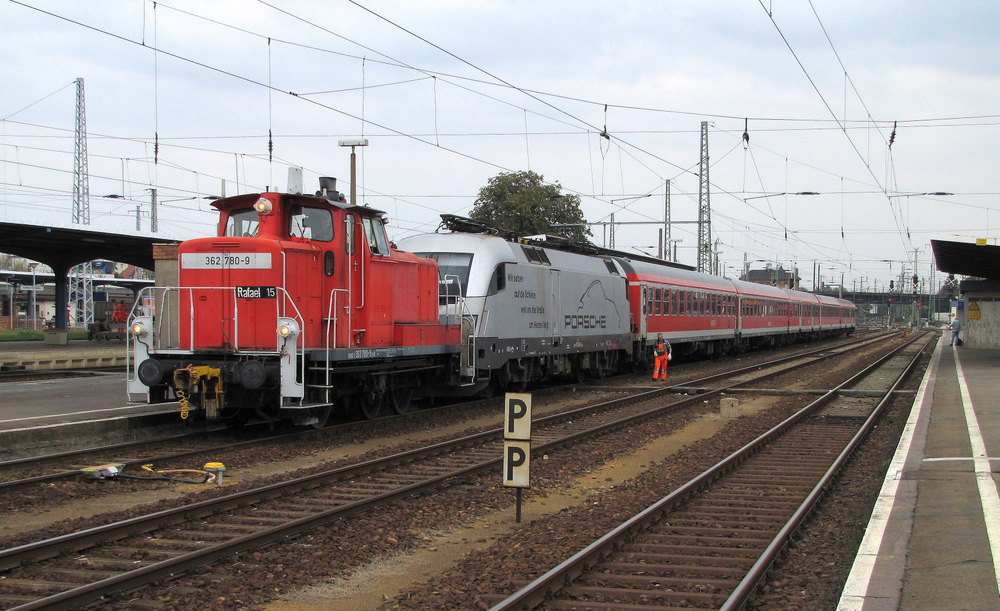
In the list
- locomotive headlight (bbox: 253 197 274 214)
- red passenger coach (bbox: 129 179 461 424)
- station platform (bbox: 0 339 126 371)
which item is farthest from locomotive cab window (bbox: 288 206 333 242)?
station platform (bbox: 0 339 126 371)

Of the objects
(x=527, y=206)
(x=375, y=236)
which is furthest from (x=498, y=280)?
(x=527, y=206)

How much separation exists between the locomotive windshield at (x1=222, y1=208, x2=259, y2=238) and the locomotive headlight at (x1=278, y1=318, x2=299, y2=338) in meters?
1.67

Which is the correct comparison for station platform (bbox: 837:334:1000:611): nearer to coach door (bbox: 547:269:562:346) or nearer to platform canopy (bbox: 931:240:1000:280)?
coach door (bbox: 547:269:562:346)

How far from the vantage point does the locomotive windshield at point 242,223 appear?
39.1ft

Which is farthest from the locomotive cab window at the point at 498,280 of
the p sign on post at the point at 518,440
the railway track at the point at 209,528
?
the p sign on post at the point at 518,440

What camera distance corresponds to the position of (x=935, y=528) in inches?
272

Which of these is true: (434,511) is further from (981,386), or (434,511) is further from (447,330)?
(981,386)

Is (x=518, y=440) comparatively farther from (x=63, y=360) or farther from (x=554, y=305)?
(x=63, y=360)

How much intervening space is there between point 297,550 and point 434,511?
1.80 meters

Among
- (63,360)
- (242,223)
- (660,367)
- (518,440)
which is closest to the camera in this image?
(518,440)

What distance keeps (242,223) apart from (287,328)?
214 cm

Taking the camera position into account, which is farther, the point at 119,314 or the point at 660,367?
the point at 119,314

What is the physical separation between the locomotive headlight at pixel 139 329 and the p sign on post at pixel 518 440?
20.4 ft

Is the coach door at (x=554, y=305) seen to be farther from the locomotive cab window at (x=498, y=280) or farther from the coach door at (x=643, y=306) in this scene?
the coach door at (x=643, y=306)
